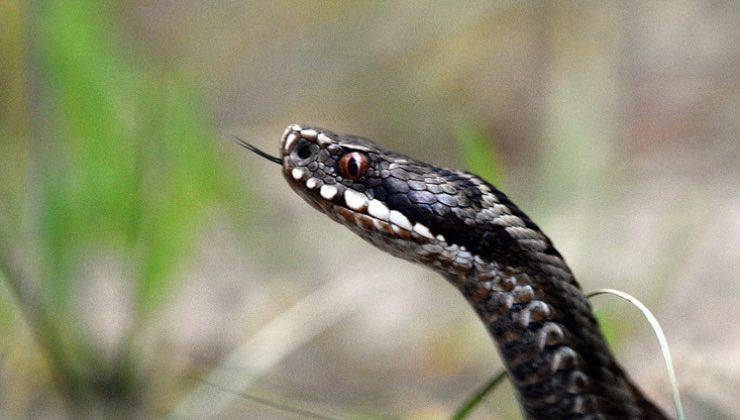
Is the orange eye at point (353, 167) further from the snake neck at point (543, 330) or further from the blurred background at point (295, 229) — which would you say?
the blurred background at point (295, 229)

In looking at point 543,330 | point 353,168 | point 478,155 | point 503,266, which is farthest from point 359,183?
point 478,155

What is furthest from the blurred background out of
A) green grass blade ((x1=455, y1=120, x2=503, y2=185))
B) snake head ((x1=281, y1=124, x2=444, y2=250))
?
snake head ((x1=281, y1=124, x2=444, y2=250))

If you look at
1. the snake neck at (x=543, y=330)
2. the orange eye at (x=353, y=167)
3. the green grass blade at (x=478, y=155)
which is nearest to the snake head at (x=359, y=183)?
the orange eye at (x=353, y=167)

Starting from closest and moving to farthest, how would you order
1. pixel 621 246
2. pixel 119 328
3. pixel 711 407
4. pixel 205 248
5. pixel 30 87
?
pixel 711 407 < pixel 30 87 < pixel 119 328 < pixel 621 246 < pixel 205 248

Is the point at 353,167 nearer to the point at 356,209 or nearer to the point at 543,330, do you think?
the point at 356,209

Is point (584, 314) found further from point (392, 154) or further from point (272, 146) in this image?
point (272, 146)

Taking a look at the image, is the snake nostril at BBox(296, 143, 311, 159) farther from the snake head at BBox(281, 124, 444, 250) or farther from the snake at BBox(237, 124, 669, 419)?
the snake at BBox(237, 124, 669, 419)

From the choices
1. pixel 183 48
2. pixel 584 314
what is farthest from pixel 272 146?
pixel 584 314
